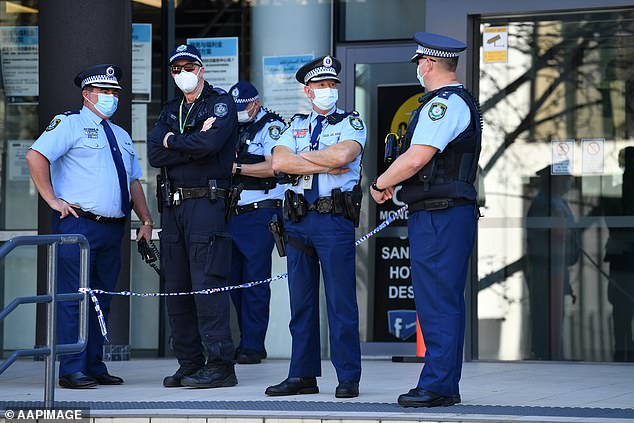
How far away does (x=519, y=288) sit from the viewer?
9.65 meters

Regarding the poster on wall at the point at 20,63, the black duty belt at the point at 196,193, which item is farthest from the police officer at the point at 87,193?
the poster on wall at the point at 20,63

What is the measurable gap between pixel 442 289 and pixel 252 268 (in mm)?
3080

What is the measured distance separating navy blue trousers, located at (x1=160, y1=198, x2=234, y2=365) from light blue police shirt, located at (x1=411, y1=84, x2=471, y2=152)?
1635 mm

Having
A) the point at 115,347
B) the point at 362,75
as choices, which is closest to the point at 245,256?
the point at 115,347

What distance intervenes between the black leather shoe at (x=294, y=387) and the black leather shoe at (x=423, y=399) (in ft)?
2.74

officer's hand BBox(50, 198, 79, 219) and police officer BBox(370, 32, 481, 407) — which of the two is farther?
officer's hand BBox(50, 198, 79, 219)

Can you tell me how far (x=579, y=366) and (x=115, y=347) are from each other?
137 inches

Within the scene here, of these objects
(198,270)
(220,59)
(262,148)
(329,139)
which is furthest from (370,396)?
(220,59)

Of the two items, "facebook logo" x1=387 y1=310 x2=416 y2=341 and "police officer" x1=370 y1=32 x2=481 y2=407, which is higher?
"police officer" x1=370 y1=32 x2=481 y2=407

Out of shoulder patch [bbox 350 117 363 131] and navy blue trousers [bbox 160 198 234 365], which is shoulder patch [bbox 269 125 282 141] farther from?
shoulder patch [bbox 350 117 363 131]

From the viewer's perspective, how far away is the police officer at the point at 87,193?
790 centimetres

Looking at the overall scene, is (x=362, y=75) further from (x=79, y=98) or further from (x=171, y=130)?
(x=171, y=130)

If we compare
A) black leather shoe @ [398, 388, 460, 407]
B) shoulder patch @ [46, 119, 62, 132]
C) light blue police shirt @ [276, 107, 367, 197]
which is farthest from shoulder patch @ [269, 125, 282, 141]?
black leather shoe @ [398, 388, 460, 407]

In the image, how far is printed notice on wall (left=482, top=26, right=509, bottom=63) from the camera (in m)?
9.65
